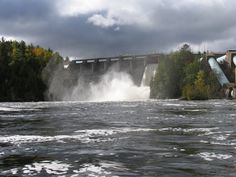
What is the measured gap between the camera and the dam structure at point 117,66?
140000 millimetres

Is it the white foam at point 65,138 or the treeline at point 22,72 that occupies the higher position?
the treeline at point 22,72

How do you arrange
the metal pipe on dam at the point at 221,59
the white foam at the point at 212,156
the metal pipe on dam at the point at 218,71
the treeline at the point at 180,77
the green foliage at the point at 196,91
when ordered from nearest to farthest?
the white foam at the point at 212,156 < the green foliage at the point at 196,91 < the treeline at the point at 180,77 < the metal pipe on dam at the point at 218,71 < the metal pipe on dam at the point at 221,59

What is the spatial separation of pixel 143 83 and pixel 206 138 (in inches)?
4423

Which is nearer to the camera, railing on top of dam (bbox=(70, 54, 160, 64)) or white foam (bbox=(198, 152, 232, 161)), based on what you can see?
white foam (bbox=(198, 152, 232, 161))

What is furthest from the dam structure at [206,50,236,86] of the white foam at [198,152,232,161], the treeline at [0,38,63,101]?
the white foam at [198,152,232,161]

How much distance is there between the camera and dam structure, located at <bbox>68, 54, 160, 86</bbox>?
459 ft

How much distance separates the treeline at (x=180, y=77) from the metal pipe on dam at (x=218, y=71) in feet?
5.62

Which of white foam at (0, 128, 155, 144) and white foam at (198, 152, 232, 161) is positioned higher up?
white foam at (0, 128, 155, 144)

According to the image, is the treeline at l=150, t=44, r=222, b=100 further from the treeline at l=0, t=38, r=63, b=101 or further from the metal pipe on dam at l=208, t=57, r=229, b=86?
the treeline at l=0, t=38, r=63, b=101

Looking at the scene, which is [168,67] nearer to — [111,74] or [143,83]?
[143,83]

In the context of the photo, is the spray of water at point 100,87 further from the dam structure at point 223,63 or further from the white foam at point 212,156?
the white foam at point 212,156

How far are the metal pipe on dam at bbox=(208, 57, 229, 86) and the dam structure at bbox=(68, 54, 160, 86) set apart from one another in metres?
15.1

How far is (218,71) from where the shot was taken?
126 meters

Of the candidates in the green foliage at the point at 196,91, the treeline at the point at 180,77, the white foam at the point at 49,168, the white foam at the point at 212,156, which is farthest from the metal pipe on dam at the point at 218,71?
the white foam at the point at 49,168
